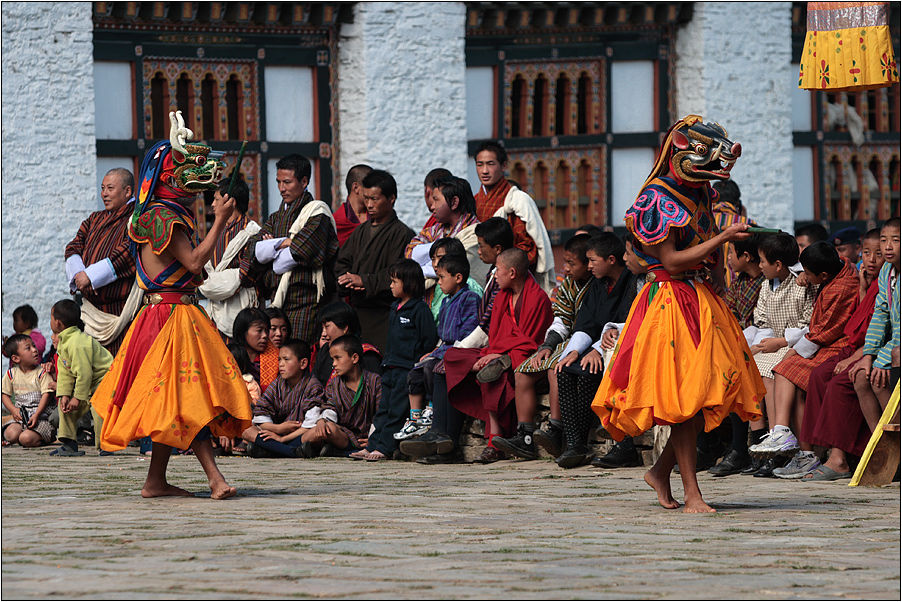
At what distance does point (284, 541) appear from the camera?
4715mm

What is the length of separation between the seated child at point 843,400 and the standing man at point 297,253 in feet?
11.6

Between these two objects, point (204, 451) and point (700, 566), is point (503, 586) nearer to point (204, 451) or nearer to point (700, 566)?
point (700, 566)

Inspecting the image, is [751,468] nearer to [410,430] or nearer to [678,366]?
[678,366]

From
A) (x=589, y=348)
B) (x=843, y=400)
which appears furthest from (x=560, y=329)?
(x=843, y=400)

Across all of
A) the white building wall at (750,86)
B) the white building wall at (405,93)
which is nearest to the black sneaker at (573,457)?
the white building wall at (405,93)

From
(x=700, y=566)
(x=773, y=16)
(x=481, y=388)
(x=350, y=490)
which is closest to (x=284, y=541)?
(x=700, y=566)

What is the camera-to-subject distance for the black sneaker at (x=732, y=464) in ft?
23.6

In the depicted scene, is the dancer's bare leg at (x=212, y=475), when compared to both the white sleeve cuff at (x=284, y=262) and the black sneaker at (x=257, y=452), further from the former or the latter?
the white sleeve cuff at (x=284, y=262)

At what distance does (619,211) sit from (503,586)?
9.51 metres

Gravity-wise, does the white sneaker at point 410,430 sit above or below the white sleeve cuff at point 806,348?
below

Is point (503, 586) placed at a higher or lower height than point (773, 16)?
lower

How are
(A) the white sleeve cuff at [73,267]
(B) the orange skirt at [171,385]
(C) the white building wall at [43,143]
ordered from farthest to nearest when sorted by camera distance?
(C) the white building wall at [43,143]
(A) the white sleeve cuff at [73,267]
(B) the orange skirt at [171,385]

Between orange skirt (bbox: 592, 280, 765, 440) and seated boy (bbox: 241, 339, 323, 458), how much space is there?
3265 mm

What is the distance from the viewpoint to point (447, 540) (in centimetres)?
474
